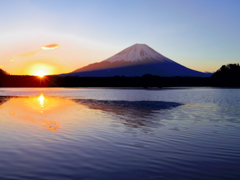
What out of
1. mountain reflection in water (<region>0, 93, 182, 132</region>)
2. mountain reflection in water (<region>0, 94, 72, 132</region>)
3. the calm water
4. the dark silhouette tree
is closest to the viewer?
the calm water

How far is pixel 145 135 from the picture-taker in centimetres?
1364

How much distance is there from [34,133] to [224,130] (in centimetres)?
1024

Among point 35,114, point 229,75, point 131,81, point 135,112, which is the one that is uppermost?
point 229,75

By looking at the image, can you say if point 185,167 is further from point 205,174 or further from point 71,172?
point 71,172

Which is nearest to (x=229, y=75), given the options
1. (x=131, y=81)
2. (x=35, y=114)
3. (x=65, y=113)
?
(x=131, y=81)

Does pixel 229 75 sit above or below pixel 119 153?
above

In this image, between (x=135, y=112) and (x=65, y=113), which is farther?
(x=135, y=112)

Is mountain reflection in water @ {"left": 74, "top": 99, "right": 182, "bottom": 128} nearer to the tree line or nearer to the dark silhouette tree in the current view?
the tree line

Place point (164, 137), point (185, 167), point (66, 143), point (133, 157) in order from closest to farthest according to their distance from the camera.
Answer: point (185, 167)
point (133, 157)
point (66, 143)
point (164, 137)

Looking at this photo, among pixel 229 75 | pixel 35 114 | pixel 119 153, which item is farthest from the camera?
pixel 229 75

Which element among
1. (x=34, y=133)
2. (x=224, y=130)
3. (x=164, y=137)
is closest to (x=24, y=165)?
(x=34, y=133)

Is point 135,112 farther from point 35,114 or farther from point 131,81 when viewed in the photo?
point 131,81

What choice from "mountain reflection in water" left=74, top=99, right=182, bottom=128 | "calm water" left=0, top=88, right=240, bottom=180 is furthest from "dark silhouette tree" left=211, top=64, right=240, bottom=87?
"calm water" left=0, top=88, right=240, bottom=180

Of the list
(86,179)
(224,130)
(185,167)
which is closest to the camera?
(86,179)
